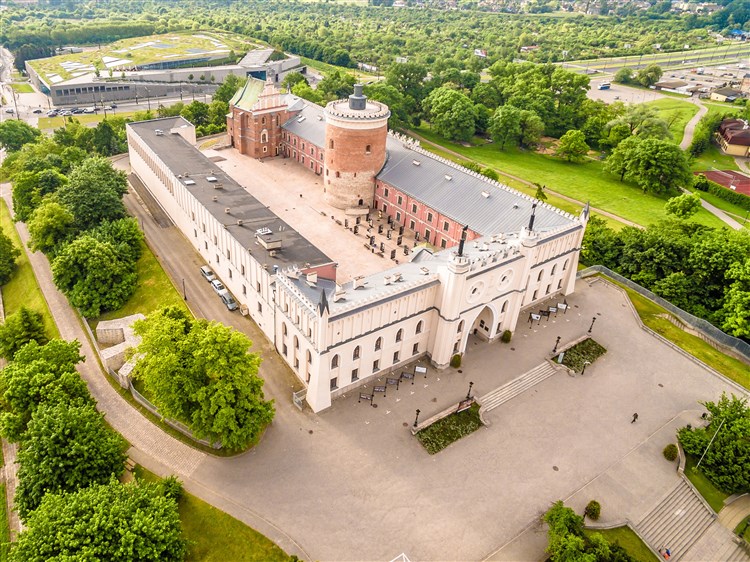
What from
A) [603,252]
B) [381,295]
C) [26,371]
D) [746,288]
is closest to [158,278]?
[26,371]

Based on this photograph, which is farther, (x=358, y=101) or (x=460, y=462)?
(x=358, y=101)

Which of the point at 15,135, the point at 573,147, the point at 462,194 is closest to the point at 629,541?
the point at 462,194

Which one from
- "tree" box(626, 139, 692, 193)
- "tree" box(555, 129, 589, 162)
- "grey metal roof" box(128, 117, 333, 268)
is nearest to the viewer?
"grey metal roof" box(128, 117, 333, 268)

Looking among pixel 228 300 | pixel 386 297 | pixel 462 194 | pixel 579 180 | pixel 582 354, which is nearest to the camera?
pixel 386 297

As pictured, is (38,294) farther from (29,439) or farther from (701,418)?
(701,418)

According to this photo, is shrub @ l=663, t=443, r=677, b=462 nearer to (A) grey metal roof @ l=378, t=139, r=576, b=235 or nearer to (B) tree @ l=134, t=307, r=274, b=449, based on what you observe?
(A) grey metal roof @ l=378, t=139, r=576, b=235

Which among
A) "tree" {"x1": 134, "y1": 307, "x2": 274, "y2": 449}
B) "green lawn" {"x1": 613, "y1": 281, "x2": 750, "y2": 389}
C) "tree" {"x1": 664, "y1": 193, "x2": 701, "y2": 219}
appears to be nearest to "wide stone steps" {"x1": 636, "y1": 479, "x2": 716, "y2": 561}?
"green lawn" {"x1": 613, "y1": 281, "x2": 750, "y2": 389}

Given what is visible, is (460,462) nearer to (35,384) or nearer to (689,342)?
(689,342)

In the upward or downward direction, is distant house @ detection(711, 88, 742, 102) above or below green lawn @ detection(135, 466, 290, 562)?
above
